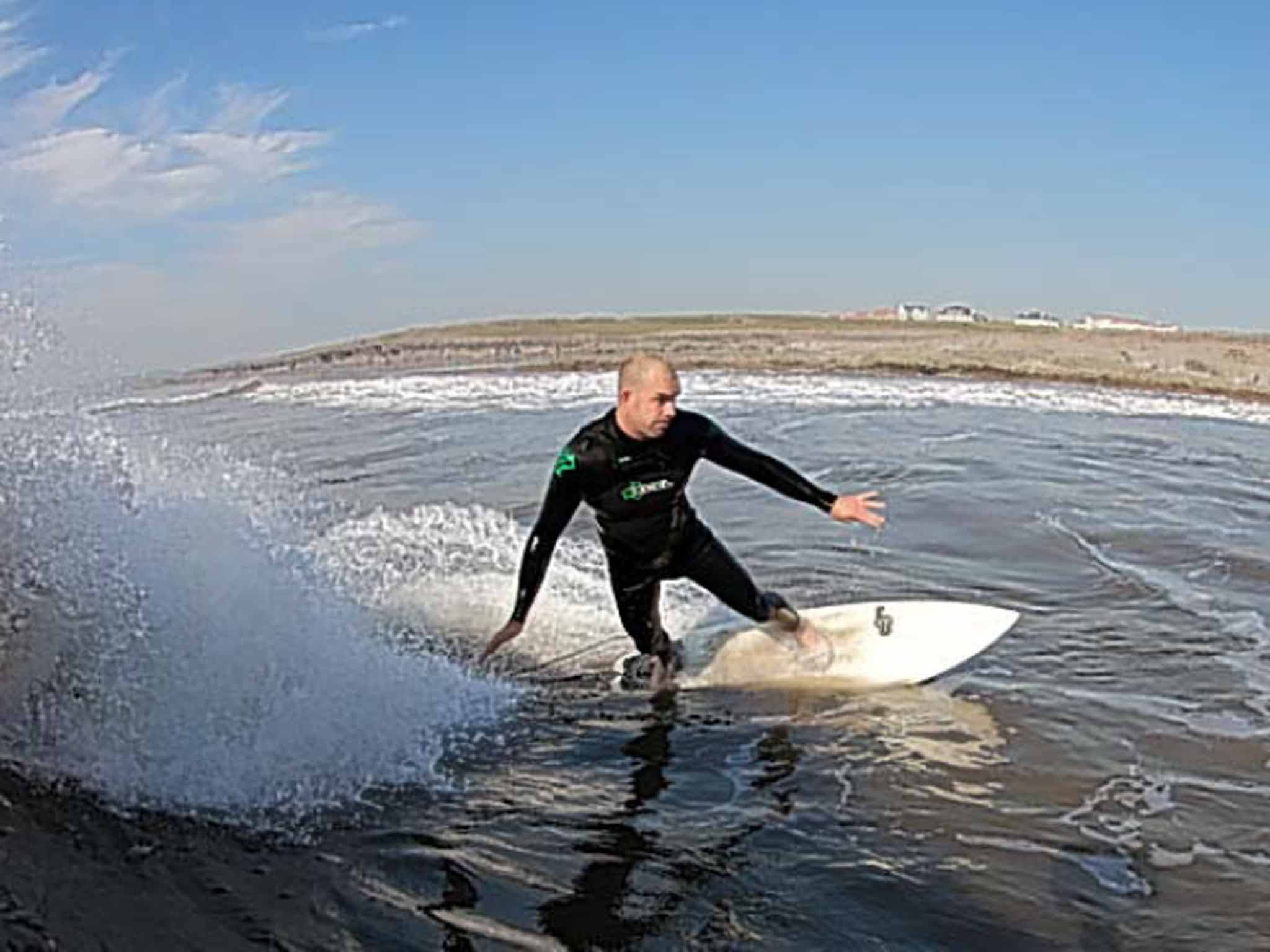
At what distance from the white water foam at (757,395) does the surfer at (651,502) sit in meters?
22.1

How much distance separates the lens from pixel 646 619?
8.40 meters

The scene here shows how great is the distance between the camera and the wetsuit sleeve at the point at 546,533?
25.3 ft

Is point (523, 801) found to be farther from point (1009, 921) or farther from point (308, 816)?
point (1009, 921)

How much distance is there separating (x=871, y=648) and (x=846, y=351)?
156ft

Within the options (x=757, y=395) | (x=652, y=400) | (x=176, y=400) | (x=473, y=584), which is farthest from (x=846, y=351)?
(x=652, y=400)

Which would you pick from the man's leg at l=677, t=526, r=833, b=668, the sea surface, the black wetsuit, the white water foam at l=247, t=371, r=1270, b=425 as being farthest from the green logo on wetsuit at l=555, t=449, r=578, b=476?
the white water foam at l=247, t=371, r=1270, b=425

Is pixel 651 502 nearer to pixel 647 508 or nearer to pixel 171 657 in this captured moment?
pixel 647 508

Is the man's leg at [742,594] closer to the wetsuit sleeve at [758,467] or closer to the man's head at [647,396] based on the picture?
the wetsuit sleeve at [758,467]

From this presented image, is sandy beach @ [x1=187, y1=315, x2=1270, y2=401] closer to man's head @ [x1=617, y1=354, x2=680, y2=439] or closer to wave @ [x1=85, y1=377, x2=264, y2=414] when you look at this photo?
wave @ [x1=85, y1=377, x2=264, y2=414]

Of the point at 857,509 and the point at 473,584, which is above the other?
the point at 857,509

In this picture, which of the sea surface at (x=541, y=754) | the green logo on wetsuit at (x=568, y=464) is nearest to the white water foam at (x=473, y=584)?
the sea surface at (x=541, y=754)

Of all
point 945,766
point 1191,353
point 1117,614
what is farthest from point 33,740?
point 1191,353

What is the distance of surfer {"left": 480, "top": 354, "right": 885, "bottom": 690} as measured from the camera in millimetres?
7586

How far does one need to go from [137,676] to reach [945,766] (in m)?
4.15
